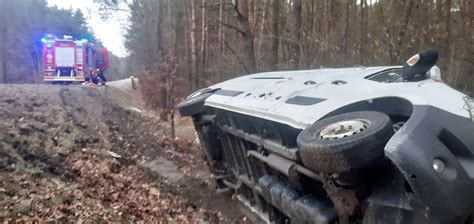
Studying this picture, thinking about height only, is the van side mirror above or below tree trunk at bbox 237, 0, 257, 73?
below

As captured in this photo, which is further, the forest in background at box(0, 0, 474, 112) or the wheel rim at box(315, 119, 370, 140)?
the forest in background at box(0, 0, 474, 112)

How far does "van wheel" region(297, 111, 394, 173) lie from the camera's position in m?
2.75

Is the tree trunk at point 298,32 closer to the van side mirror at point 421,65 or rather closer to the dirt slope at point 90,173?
the dirt slope at point 90,173

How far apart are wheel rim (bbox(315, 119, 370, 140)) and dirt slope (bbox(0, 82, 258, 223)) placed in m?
2.64

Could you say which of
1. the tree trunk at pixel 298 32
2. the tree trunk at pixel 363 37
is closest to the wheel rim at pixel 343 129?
the tree trunk at pixel 363 37

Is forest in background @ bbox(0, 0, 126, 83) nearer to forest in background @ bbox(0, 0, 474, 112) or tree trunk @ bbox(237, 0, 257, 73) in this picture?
forest in background @ bbox(0, 0, 474, 112)

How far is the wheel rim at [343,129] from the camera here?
113 inches

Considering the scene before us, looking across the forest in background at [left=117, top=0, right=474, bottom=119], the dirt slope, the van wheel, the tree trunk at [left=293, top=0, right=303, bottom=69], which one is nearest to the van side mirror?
the van wheel

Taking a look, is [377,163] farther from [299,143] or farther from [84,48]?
[84,48]

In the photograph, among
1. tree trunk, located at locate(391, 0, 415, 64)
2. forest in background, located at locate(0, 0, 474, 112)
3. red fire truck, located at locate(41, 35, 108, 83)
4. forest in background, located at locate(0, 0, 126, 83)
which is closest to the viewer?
tree trunk, located at locate(391, 0, 415, 64)

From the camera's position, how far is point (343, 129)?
297 centimetres

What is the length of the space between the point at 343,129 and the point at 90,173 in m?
4.62

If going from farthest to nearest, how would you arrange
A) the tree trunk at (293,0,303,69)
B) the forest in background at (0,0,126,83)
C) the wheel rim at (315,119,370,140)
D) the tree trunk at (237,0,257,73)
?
the forest in background at (0,0,126,83) → the tree trunk at (293,0,303,69) → the tree trunk at (237,0,257,73) → the wheel rim at (315,119,370,140)

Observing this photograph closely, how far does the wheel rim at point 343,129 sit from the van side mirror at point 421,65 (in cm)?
66
